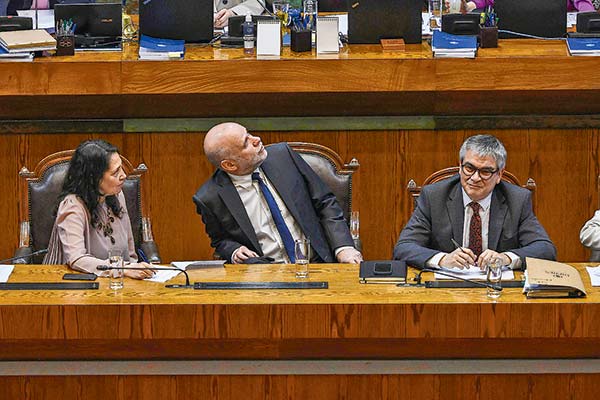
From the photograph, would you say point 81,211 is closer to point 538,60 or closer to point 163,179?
point 163,179

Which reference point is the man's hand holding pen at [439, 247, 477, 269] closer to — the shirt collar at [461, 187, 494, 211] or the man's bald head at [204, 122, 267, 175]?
the shirt collar at [461, 187, 494, 211]

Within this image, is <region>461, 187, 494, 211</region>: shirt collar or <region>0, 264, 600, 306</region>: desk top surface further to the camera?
<region>461, 187, 494, 211</region>: shirt collar

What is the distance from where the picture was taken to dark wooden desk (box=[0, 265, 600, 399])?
3.40 m

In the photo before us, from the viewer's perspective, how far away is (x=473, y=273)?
382 cm

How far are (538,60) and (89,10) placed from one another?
1907 mm

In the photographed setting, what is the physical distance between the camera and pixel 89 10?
5277 mm

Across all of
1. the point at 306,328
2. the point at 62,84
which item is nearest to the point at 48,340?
the point at 306,328

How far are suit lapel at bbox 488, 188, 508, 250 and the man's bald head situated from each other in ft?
2.81

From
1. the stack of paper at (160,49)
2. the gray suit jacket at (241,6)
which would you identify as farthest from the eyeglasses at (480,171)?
the gray suit jacket at (241,6)

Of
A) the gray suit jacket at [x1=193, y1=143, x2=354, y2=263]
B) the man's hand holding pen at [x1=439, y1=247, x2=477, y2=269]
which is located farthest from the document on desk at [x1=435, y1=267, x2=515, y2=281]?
the gray suit jacket at [x1=193, y1=143, x2=354, y2=263]

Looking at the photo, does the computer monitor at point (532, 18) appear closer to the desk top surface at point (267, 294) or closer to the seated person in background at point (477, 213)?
the seated person in background at point (477, 213)

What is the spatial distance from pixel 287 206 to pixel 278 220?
6cm

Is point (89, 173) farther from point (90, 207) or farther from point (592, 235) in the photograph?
point (592, 235)

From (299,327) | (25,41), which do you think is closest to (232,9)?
(25,41)
